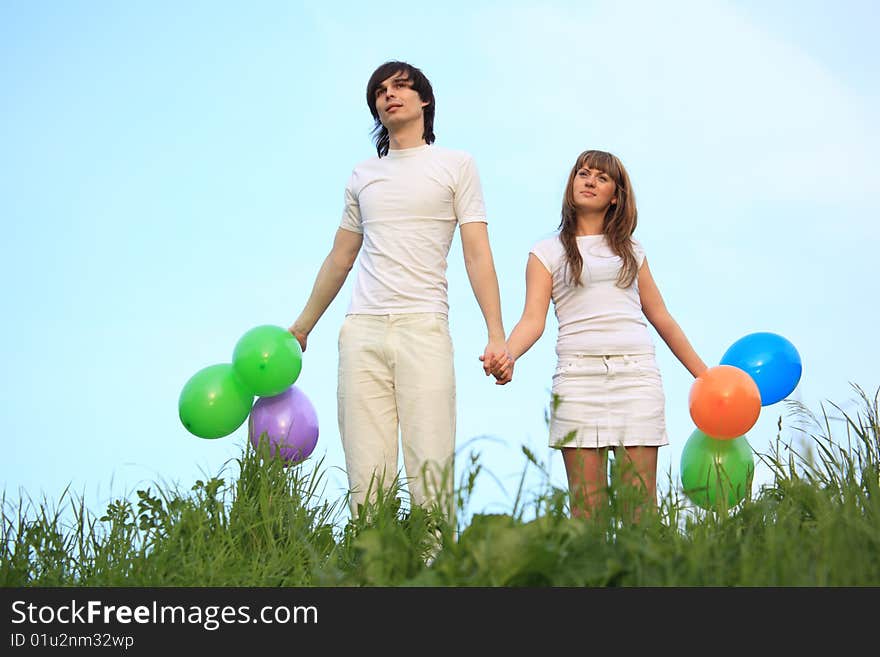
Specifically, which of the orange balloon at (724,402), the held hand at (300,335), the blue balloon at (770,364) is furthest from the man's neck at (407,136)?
the blue balloon at (770,364)

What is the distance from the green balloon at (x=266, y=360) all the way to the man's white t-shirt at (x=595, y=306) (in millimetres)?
1285

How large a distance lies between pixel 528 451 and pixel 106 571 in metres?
2.00

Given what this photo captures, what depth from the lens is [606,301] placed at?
4301mm

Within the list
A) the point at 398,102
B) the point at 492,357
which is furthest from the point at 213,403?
the point at 398,102

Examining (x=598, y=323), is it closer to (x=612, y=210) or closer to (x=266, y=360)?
(x=612, y=210)

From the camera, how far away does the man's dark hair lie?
4.62m

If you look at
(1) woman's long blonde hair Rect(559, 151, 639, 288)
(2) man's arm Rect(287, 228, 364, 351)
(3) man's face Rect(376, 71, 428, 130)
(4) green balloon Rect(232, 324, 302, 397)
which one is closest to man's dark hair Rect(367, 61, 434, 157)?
(3) man's face Rect(376, 71, 428, 130)

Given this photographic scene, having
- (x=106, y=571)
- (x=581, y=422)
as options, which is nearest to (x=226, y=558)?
(x=106, y=571)

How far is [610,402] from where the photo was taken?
13.6 feet

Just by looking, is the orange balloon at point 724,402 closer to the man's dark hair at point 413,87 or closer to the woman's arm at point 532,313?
the woman's arm at point 532,313

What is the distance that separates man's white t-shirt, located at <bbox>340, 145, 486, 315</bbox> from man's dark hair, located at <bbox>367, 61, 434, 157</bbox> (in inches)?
10.2

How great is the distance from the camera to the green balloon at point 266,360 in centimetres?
469
